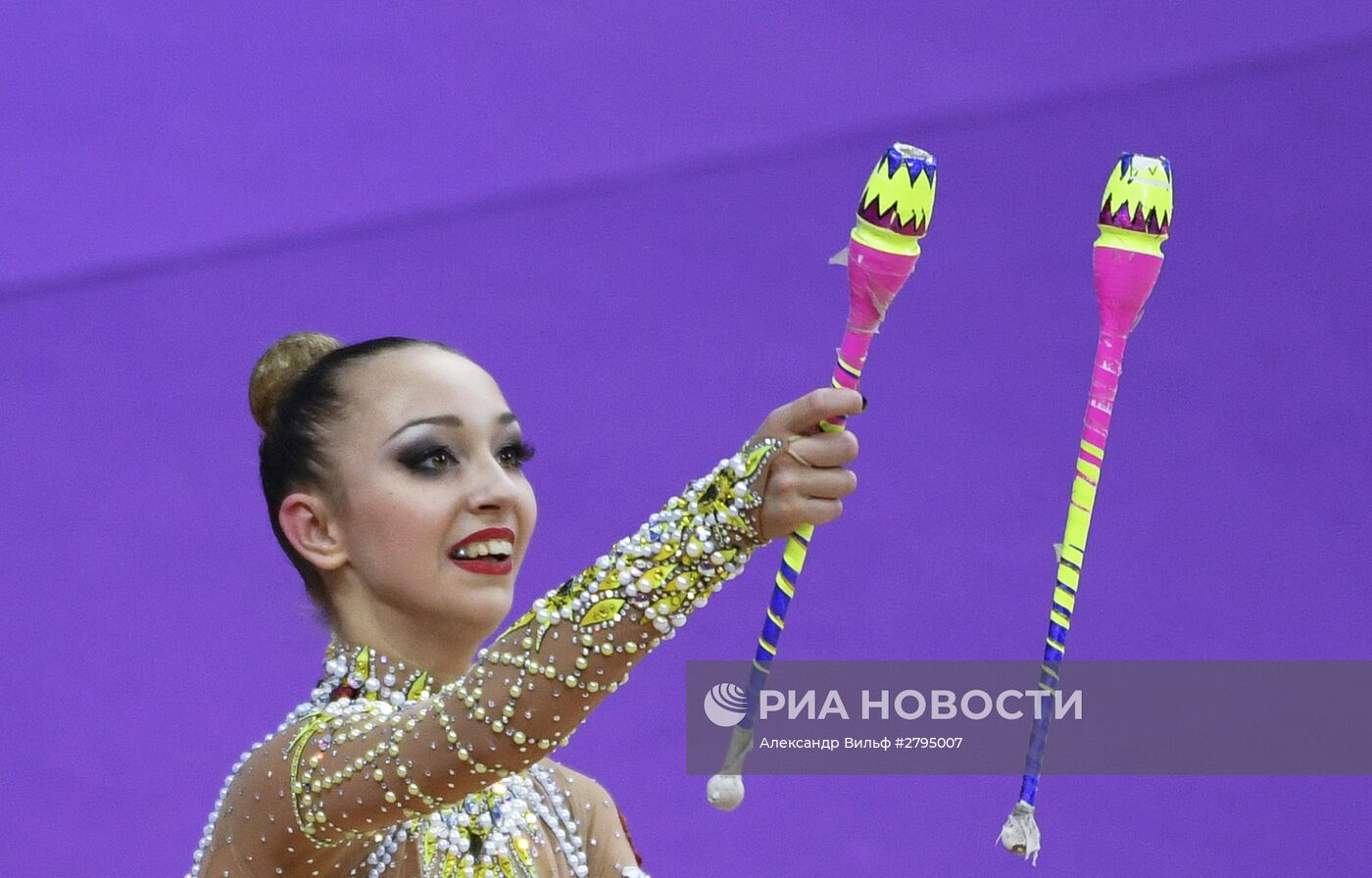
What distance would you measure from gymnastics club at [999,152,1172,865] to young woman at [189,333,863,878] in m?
0.14

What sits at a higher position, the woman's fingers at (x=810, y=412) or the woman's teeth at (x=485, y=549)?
the woman's teeth at (x=485, y=549)

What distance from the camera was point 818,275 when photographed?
8.63 feet

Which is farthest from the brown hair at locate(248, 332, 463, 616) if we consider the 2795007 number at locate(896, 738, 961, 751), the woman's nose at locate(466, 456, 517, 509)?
the 2795007 number at locate(896, 738, 961, 751)

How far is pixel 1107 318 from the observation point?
1.09 metres

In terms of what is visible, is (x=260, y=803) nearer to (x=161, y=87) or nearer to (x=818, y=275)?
(x=818, y=275)

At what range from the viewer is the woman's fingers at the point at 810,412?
3.38 feet

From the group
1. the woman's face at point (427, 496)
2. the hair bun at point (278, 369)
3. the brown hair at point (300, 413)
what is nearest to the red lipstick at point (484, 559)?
the woman's face at point (427, 496)

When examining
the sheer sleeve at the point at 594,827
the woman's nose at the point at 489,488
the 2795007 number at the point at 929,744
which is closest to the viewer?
the woman's nose at the point at 489,488

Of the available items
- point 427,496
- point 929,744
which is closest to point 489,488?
point 427,496

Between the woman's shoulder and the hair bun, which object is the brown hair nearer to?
the hair bun

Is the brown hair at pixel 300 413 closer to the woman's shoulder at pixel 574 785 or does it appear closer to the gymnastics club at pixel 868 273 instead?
the woman's shoulder at pixel 574 785

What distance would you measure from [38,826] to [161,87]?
1047 mm

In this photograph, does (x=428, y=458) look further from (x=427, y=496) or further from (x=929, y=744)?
(x=929, y=744)

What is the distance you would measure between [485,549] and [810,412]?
413 millimetres
